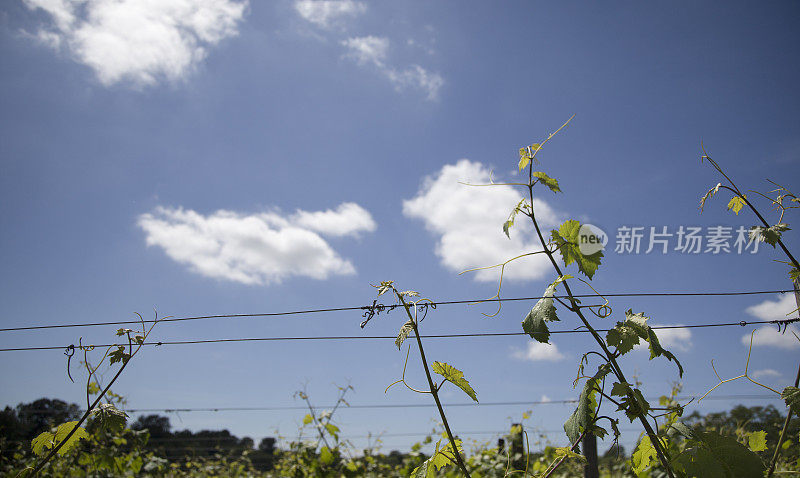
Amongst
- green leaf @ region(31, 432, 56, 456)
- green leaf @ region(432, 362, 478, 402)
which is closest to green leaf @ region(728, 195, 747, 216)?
green leaf @ region(432, 362, 478, 402)

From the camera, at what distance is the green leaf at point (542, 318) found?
1.19 m

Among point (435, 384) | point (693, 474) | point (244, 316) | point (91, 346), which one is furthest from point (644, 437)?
point (244, 316)

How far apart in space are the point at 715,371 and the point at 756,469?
44cm

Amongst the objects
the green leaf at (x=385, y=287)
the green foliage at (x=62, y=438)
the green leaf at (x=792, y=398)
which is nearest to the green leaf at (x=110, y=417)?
the green foliage at (x=62, y=438)

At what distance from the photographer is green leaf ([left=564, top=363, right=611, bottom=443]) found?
1.20m

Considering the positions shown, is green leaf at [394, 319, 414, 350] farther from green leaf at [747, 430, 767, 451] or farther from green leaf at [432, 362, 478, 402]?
green leaf at [747, 430, 767, 451]

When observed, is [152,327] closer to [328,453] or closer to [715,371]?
[715,371]

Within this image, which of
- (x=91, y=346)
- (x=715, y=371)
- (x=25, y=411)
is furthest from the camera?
(x=25, y=411)

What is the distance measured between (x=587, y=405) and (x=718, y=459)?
1.13 feet

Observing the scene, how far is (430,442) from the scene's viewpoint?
4070 millimetres

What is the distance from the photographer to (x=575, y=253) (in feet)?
4.28

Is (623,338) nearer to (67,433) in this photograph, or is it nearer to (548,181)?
(548,181)

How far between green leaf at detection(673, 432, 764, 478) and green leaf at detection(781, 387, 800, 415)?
0.27 m

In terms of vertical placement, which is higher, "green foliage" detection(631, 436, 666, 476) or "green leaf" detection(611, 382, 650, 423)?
"green leaf" detection(611, 382, 650, 423)
